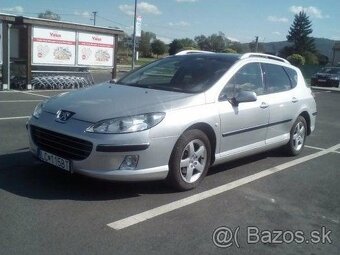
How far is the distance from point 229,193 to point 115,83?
7.07ft

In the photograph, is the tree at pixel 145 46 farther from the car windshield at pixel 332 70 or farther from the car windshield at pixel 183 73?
the car windshield at pixel 183 73

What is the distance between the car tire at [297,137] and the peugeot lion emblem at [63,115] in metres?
3.79

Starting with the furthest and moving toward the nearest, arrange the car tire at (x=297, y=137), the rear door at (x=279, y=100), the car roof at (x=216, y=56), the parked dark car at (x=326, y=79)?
1. the parked dark car at (x=326, y=79)
2. the car tire at (x=297, y=137)
3. the rear door at (x=279, y=100)
4. the car roof at (x=216, y=56)

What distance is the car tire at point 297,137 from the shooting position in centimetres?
717

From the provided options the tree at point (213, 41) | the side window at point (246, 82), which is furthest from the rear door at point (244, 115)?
the tree at point (213, 41)

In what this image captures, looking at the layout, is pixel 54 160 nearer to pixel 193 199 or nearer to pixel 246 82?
pixel 193 199

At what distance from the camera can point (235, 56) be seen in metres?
6.17

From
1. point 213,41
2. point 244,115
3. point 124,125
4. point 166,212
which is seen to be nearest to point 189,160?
point 166,212

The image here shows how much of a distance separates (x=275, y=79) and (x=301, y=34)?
300 feet

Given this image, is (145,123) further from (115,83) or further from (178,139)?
(115,83)

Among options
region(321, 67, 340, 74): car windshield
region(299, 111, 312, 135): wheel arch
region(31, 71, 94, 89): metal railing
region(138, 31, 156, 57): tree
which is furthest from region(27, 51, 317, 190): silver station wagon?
region(138, 31, 156, 57): tree

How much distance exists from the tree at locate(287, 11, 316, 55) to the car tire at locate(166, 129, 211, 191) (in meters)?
90.2

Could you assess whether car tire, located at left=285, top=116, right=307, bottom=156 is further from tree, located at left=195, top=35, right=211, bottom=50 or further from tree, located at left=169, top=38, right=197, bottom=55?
tree, located at left=195, top=35, right=211, bottom=50

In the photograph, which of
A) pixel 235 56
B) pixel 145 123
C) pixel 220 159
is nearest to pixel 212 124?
pixel 220 159
